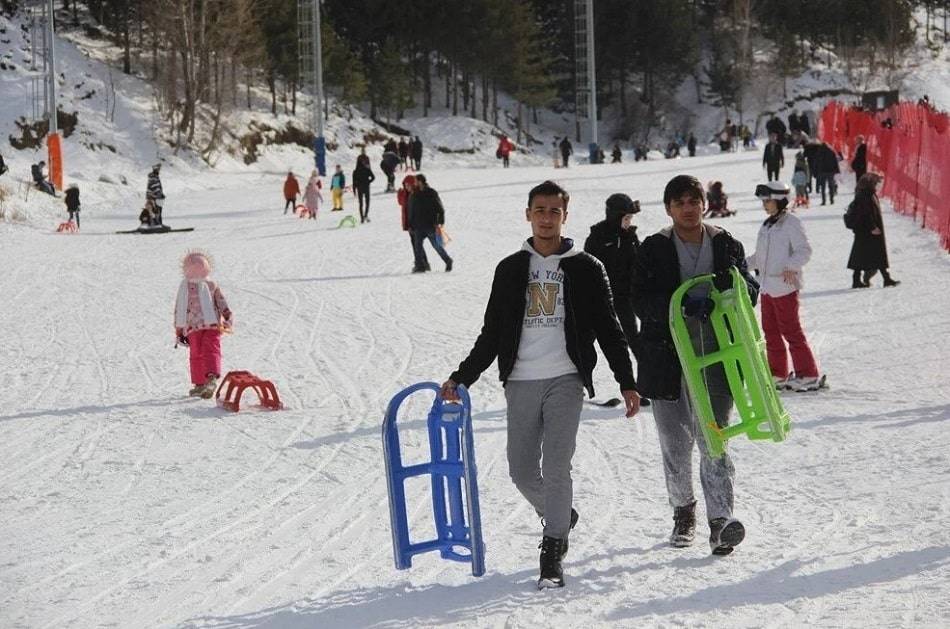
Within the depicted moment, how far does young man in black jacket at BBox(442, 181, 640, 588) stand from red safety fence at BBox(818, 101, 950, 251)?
48.5 feet

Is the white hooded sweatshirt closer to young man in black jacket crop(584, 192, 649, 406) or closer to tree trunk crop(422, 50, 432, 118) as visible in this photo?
young man in black jacket crop(584, 192, 649, 406)

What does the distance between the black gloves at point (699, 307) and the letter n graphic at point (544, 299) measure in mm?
636

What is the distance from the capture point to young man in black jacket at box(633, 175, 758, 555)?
19.6ft

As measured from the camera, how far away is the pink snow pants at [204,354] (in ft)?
36.4

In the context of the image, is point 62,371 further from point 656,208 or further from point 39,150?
point 39,150

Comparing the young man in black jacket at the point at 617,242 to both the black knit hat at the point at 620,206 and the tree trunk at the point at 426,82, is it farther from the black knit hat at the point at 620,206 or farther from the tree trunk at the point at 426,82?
the tree trunk at the point at 426,82

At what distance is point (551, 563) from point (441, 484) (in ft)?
2.12

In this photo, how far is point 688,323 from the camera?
5.98 m

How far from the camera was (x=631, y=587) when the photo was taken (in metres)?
5.68

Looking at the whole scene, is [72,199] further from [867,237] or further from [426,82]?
[426,82]

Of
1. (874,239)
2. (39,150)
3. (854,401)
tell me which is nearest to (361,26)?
(39,150)

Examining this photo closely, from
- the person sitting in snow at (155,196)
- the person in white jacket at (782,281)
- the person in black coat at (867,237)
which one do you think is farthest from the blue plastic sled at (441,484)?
the person sitting in snow at (155,196)

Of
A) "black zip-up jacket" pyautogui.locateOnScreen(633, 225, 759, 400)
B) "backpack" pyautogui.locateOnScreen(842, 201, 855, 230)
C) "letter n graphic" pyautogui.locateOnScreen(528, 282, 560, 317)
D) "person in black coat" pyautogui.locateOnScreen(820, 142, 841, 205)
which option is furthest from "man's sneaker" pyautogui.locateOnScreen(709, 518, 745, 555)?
"person in black coat" pyautogui.locateOnScreen(820, 142, 841, 205)

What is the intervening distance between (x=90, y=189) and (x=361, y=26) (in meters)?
32.6
